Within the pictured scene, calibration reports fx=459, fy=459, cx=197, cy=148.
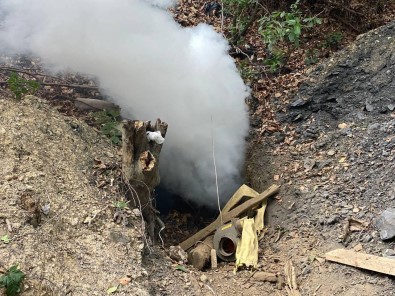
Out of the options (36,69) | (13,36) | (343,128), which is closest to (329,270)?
(343,128)

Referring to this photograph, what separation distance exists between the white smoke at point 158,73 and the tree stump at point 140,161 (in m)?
1.42

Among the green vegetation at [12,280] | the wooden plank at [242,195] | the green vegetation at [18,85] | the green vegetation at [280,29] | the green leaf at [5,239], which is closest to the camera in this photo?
the green vegetation at [12,280]

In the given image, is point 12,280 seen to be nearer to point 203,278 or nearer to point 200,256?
point 203,278

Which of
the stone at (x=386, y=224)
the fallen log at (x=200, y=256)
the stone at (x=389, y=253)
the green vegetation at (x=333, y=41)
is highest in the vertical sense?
the green vegetation at (x=333, y=41)

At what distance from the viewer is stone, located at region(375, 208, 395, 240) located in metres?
3.80

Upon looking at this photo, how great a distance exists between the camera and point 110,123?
5.16m

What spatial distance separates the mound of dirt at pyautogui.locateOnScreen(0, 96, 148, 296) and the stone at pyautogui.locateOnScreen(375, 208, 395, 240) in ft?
6.57

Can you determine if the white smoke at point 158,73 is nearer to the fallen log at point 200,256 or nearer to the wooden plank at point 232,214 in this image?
the wooden plank at point 232,214

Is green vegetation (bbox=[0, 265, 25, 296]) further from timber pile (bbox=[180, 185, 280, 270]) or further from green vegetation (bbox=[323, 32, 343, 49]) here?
green vegetation (bbox=[323, 32, 343, 49])

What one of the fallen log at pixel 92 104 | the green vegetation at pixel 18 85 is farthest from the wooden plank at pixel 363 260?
the green vegetation at pixel 18 85

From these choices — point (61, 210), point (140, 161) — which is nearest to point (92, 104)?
point (140, 161)

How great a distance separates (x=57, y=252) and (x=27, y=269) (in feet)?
1.02

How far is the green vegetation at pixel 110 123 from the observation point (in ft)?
16.5

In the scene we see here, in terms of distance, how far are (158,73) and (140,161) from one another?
72.9 inches
